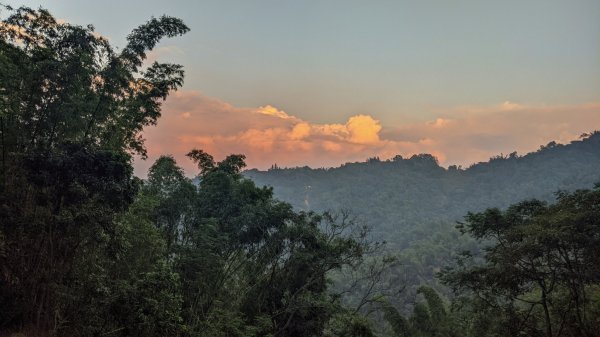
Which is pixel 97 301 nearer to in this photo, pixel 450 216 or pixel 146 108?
pixel 146 108

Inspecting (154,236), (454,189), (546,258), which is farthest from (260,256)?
(454,189)

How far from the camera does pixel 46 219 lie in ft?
40.6

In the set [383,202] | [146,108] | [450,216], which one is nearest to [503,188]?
[450,216]

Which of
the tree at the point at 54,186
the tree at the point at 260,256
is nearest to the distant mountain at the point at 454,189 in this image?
the tree at the point at 260,256

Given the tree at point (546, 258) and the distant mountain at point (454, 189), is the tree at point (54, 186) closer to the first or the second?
the tree at point (546, 258)

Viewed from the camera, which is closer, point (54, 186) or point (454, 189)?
point (54, 186)

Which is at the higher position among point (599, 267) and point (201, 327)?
point (599, 267)

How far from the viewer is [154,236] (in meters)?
17.0

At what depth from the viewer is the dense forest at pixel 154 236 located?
1236 cm

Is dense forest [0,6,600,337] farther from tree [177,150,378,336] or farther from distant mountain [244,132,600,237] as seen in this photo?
distant mountain [244,132,600,237]

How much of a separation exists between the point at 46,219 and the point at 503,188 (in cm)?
18191

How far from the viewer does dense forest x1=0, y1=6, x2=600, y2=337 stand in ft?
40.5

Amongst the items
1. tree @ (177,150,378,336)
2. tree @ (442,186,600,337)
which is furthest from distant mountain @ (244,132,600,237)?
tree @ (442,186,600,337)

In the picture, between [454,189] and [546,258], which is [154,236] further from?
[454,189]
